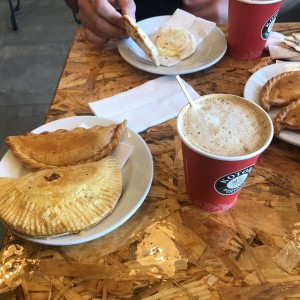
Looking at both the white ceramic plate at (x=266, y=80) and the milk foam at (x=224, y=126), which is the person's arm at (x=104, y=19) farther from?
the milk foam at (x=224, y=126)

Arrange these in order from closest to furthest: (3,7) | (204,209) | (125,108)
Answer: (204,209)
(125,108)
(3,7)

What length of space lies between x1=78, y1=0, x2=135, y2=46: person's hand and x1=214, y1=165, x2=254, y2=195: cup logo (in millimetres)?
696

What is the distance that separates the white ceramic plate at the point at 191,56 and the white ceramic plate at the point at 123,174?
29 cm

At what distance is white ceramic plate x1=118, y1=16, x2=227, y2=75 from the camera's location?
109 cm

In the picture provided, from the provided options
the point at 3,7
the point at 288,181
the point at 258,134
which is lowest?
the point at 3,7

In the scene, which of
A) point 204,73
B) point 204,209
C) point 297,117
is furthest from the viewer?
point 204,73

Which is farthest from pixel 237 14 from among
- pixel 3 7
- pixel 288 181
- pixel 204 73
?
pixel 3 7

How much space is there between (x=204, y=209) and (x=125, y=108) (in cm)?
39

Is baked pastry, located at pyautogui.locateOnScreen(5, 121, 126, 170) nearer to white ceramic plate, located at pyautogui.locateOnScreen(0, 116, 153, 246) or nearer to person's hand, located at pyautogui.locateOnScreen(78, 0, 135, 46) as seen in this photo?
white ceramic plate, located at pyautogui.locateOnScreen(0, 116, 153, 246)

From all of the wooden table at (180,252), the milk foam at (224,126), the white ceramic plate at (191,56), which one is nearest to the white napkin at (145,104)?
the white ceramic plate at (191,56)

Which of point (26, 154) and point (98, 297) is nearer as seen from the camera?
point (98, 297)

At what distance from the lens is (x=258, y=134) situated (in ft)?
2.20

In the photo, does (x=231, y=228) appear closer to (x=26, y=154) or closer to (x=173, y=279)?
(x=173, y=279)

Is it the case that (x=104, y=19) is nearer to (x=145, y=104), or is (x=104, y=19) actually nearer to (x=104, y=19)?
(x=104, y=19)
